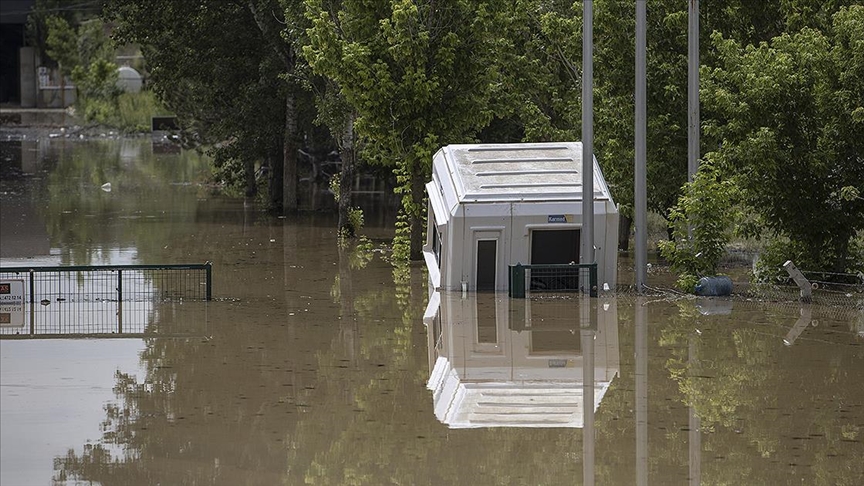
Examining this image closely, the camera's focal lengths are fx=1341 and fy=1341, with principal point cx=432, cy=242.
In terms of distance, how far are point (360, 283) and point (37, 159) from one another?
160 feet

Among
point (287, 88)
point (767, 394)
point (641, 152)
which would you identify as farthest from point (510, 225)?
point (287, 88)

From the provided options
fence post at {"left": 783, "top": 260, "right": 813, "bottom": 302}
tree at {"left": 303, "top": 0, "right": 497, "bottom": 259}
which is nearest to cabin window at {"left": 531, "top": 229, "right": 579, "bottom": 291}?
fence post at {"left": 783, "top": 260, "right": 813, "bottom": 302}

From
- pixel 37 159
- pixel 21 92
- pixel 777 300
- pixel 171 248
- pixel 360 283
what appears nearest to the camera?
pixel 777 300

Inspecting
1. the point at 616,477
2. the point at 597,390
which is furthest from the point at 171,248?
the point at 616,477

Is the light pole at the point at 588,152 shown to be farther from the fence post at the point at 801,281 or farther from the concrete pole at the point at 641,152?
the fence post at the point at 801,281

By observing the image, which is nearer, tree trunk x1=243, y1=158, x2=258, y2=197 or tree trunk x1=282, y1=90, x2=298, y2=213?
tree trunk x1=282, y1=90, x2=298, y2=213

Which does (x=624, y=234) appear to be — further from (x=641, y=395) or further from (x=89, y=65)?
(x=89, y=65)

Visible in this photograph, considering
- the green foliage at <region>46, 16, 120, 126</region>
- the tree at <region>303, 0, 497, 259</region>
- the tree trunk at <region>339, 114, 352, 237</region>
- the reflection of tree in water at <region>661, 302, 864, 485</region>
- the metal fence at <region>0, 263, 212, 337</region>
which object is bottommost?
the reflection of tree in water at <region>661, 302, 864, 485</region>

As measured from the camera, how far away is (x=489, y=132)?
1807 inches

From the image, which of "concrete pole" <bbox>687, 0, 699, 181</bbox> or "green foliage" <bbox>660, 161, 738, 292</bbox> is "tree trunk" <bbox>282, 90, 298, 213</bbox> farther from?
"green foliage" <bbox>660, 161, 738, 292</bbox>

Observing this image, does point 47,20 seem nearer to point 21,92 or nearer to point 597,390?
point 21,92

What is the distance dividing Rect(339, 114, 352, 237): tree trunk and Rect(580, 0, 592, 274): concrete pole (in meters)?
13.6

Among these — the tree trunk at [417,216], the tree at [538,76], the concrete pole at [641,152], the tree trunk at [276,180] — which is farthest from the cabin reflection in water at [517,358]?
the tree trunk at [276,180]

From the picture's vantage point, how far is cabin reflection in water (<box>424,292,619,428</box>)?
15.4 m
